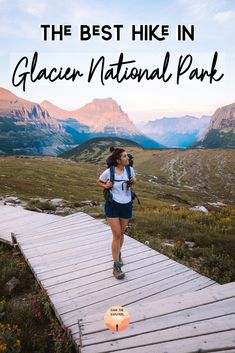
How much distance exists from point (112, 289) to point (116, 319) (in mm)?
2320

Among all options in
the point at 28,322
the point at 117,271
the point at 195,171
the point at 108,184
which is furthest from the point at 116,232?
the point at 195,171

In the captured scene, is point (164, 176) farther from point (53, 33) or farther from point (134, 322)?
point (134, 322)

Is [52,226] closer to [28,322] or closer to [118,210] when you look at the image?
[118,210]

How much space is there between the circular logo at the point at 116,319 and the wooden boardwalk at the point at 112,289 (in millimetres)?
95

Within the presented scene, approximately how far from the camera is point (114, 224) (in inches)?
301

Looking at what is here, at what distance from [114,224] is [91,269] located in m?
1.28

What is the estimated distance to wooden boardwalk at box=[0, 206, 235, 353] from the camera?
4.58m

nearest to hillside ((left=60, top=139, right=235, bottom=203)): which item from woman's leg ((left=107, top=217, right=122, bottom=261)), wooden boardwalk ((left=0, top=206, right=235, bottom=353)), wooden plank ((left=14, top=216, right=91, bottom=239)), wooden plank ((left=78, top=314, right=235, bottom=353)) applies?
wooden plank ((left=14, top=216, right=91, bottom=239))

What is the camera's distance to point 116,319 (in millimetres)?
4660

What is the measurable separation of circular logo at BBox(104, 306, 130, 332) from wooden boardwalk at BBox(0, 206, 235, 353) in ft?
0.31

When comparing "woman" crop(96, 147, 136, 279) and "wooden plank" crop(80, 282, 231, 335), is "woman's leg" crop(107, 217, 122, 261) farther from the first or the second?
"wooden plank" crop(80, 282, 231, 335)

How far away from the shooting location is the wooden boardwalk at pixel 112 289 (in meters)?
4.58

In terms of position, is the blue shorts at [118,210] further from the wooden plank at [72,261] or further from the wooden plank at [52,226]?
the wooden plank at [52,226]

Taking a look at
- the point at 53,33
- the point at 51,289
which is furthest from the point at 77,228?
the point at 53,33
